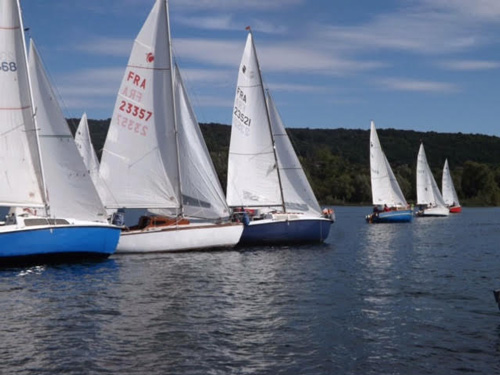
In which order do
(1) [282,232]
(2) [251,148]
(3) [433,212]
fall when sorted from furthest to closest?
(3) [433,212], (2) [251,148], (1) [282,232]

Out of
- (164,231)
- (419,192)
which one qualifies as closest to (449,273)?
(164,231)

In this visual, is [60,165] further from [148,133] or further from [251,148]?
[251,148]

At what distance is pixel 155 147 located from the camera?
120 ft

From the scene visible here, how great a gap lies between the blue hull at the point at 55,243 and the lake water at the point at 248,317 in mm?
584

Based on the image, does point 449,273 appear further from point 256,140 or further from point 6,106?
point 6,106

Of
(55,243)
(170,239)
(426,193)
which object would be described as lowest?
(170,239)

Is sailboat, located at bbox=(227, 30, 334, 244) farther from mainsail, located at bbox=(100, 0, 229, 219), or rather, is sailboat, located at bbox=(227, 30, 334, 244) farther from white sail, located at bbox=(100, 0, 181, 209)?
white sail, located at bbox=(100, 0, 181, 209)

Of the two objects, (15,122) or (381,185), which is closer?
(15,122)

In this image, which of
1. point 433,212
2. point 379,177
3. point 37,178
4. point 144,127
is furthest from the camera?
point 433,212

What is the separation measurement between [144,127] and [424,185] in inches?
2637

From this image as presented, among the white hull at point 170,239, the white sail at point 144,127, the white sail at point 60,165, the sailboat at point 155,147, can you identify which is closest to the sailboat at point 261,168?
the white hull at point 170,239

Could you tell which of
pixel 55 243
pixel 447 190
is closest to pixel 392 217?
pixel 447 190

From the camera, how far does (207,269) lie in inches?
1203

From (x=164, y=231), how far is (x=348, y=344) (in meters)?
19.6
